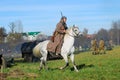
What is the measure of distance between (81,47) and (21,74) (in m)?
93.8

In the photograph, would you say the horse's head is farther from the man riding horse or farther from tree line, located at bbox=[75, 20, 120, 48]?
tree line, located at bbox=[75, 20, 120, 48]

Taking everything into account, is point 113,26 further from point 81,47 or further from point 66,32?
point 66,32

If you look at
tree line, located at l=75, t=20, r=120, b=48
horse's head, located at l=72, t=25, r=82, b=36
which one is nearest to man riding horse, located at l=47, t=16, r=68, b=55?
horse's head, located at l=72, t=25, r=82, b=36

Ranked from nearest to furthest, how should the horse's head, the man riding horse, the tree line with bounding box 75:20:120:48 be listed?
the horse's head → the man riding horse → the tree line with bounding box 75:20:120:48

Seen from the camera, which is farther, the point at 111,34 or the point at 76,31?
the point at 111,34

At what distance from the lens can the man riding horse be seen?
17000 millimetres

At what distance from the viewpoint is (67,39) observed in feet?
55.1

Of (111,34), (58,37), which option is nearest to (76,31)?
(58,37)

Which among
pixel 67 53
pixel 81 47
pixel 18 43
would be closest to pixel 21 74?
pixel 67 53

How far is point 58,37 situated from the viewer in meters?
17.1

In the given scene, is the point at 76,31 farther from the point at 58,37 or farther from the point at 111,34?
the point at 111,34

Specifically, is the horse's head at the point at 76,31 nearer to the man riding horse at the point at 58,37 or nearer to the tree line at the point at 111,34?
the man riding horse at the point at 58,37

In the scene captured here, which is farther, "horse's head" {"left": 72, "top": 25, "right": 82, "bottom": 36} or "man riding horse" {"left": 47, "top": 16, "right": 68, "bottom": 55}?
"man riding horse" {"left": 47, "top": 16, "right": 68, "bottom": 55}

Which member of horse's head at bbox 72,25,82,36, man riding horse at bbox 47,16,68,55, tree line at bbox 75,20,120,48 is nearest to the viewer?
horse's head at bbox 72,25,82,36
